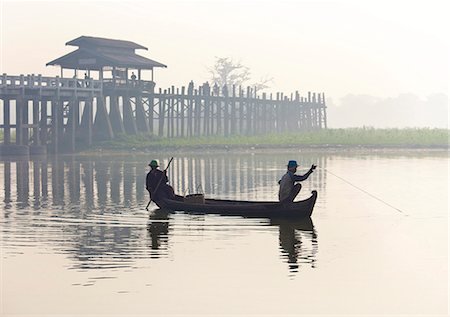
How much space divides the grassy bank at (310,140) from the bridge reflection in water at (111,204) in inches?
308

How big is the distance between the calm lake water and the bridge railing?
64.5ft

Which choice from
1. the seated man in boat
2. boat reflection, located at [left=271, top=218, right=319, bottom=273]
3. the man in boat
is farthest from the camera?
the man in boat

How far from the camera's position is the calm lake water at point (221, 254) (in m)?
15.6

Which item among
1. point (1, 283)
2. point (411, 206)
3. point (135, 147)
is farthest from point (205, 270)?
point (135, 147)

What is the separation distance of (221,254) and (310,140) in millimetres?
53498

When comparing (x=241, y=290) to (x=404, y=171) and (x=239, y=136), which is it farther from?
(x=239, y=136)

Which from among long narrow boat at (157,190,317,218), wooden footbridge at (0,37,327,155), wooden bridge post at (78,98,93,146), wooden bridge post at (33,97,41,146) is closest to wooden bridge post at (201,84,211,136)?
wooden footbridge at (0,37,327,155)

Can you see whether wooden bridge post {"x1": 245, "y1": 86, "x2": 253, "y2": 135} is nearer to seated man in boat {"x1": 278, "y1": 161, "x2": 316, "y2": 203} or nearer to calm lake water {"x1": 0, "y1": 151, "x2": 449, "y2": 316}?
calm lake water {"x1": 0, "y1": 151, "x2": 449, "y2": 316}

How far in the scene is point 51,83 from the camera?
6138 centimetres

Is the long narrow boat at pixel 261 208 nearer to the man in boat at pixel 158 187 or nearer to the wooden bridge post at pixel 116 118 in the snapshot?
the man in boat at pixel 158 187

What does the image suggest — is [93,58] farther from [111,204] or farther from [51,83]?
[111,204]

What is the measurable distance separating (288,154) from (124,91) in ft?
34.2

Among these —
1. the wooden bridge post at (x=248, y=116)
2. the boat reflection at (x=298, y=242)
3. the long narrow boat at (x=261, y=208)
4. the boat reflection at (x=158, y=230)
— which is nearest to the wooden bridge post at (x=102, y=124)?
the wooden bridge post at (x=248, y=116)

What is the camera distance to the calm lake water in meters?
15.6
